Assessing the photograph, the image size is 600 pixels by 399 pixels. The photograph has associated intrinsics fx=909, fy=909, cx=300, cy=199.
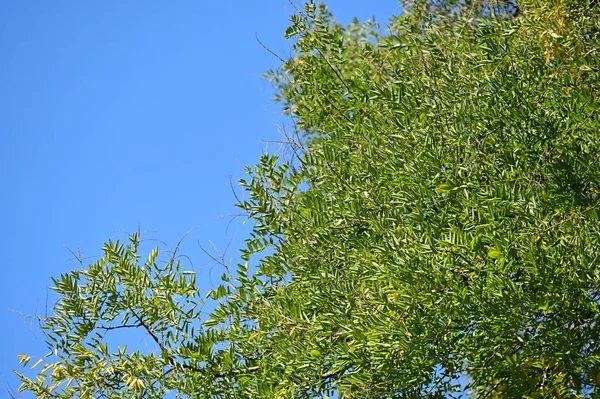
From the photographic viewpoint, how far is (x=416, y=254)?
7.07 meters

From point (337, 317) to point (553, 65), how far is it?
3.15 m

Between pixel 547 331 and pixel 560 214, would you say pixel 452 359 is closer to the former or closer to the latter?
pixel 547 331

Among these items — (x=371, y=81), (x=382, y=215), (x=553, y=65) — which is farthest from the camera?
(x=371, y=81)

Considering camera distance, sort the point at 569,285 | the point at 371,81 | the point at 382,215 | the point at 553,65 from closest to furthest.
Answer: the point at 569,285 → the point at 382,215 → the point at 553,65 → the point at 371,81

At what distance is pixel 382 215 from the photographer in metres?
7.77

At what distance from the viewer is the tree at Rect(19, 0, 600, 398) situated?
7.00m

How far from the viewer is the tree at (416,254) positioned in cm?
700

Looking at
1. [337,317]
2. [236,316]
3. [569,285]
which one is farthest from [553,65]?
[236,316]

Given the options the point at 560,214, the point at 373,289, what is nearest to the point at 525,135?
the point at 560,214

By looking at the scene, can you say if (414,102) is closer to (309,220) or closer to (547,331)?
(309,220)

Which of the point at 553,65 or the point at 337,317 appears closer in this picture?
the point at 337,317

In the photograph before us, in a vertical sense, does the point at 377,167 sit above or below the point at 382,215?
above

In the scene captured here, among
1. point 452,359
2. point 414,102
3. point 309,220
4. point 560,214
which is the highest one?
point 414,102

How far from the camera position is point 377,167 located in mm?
8266
